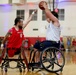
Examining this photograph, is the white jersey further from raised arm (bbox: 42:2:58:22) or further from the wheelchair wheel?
the wheelchair wheel

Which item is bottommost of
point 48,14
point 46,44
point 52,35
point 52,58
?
point 52,58

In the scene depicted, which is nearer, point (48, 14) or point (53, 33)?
point (48, 14)

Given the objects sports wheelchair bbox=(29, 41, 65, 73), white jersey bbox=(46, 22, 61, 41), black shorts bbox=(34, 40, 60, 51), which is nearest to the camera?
sports wheelchair bbox=(29, 41, 65, 73)

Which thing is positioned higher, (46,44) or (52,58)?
(46,44)

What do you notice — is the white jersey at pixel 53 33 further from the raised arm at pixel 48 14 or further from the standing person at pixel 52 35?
the raised arm at pixel 48 14

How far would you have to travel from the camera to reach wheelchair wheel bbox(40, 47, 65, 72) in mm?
4742

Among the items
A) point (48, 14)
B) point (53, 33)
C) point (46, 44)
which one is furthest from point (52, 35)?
point (48, 14)

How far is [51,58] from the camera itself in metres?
4.85

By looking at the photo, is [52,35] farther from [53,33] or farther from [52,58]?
[52,58]

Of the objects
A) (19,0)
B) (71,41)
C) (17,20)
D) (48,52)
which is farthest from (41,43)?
(19,0)

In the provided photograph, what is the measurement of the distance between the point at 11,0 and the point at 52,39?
16757 mm

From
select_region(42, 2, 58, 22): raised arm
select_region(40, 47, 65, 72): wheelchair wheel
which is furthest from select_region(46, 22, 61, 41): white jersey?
select_region(40, 47, 65, 72): wheelchair wheel

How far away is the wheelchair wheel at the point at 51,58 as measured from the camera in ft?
15.6

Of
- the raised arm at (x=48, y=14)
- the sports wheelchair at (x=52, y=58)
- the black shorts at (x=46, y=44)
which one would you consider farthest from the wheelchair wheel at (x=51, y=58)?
the raised arm at (x=48, y=14)
